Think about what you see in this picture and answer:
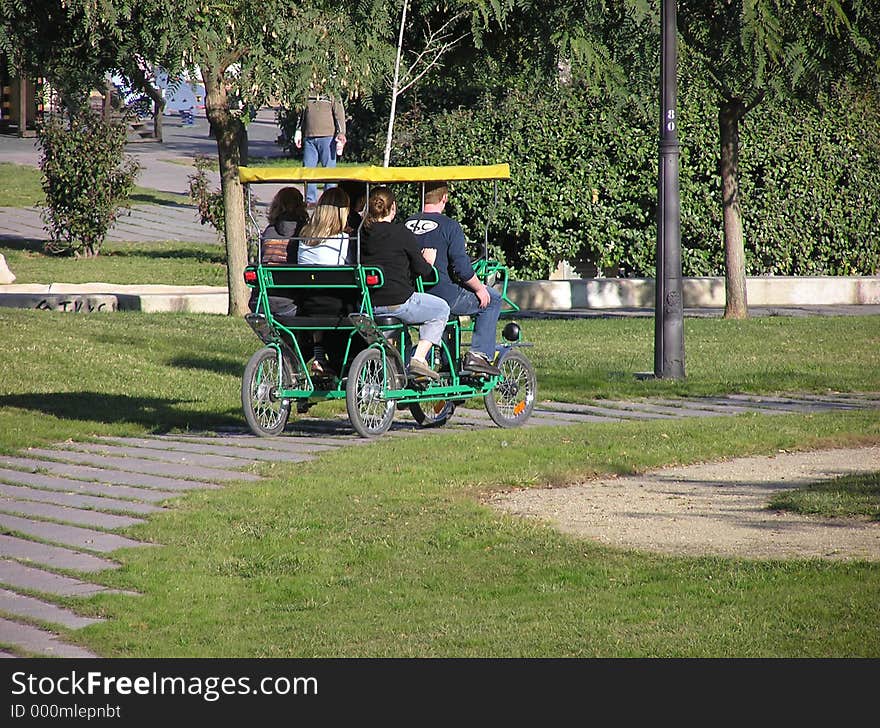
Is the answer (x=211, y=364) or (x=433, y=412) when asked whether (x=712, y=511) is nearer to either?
(x=433, y=412)

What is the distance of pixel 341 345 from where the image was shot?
34.9 ft

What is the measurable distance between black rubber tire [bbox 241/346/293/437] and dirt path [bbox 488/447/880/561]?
2.39 meters

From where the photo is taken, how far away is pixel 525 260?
2112cm

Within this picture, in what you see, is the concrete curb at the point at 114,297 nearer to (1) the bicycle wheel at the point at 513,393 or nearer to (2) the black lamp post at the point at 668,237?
(2) the black lamp post at the point at 668,237

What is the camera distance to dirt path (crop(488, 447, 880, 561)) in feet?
22.8

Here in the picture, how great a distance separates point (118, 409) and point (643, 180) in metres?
11.7

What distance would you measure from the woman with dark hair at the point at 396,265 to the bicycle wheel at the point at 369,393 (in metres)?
0.26

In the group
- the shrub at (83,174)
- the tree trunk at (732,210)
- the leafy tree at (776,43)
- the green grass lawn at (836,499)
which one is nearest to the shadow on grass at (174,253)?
the shrub at (83,174)

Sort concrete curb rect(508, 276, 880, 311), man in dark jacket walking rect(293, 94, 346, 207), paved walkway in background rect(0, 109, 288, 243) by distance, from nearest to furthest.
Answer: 1. man in dark jacket walking rect(293, 94, 346, 207)
2. concrete curb rect(508, 276, 880, 311)
3. paved walkway in background rect(0, 109, 288, 243)

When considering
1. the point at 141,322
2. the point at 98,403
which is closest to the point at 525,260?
the point at 141,322

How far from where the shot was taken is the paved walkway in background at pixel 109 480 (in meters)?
6.13

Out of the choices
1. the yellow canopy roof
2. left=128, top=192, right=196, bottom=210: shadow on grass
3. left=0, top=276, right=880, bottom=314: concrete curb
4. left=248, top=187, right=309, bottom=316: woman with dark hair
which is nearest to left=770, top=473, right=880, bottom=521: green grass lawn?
the yellow canopy roof

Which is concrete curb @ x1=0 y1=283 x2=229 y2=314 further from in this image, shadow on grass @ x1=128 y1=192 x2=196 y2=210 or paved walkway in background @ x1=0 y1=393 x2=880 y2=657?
shadow on grass @ x1=128 y1=192 x2=196 y2=210
